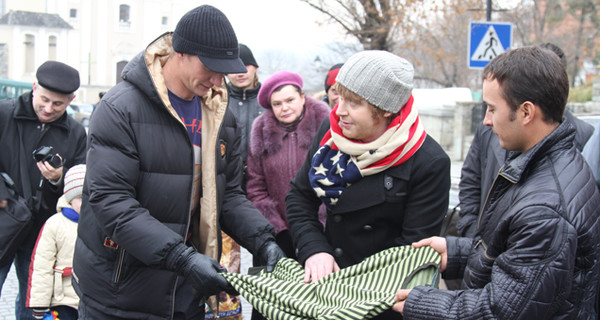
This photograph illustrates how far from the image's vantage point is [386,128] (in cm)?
286

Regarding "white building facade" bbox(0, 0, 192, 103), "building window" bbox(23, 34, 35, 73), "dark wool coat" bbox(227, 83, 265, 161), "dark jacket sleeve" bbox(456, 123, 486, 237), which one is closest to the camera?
"dark jacket sleeve" bbox(456, 123, 486, 237)

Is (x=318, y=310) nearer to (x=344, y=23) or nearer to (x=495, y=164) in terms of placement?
(x=495, y=164)

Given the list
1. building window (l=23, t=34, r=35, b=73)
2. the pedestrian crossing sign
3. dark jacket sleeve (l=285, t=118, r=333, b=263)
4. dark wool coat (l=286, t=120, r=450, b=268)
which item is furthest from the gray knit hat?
building window (l=23, t=34, r=35, b=73)

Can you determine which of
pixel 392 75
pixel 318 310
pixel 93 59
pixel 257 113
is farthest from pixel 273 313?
pixel 93 59

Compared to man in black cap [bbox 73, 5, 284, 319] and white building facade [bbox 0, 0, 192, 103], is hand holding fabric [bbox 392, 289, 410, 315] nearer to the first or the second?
man in black cap [bbox 73, 5, 284, 319]

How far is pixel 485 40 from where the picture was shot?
10680 mm

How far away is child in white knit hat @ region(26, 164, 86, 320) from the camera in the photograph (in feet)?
13.2

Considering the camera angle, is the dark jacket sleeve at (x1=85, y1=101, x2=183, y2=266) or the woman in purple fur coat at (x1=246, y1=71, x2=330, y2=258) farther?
the woman in purple fur coat at (x1=246, y1=71, x2=330, y2=258)

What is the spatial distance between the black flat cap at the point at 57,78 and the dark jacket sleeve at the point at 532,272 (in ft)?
10.6

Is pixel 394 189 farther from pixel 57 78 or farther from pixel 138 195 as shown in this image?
pixel 57 78

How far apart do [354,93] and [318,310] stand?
0.94 metres

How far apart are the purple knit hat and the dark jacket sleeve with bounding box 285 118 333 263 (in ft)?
4.76

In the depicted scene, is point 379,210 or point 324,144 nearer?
point 379,210

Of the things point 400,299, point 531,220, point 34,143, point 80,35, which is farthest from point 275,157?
point 80,35
